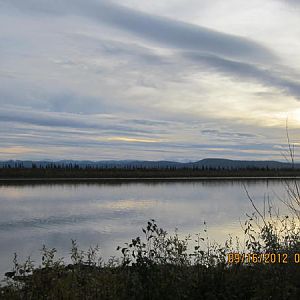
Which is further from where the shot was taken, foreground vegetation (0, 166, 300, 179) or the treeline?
Answer: the treeline

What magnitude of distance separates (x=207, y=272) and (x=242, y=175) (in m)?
56.5

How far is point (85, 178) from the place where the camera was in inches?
1907

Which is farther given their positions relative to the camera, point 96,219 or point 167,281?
point 96,219

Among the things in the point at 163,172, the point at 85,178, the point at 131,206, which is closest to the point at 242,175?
the point at 163,172

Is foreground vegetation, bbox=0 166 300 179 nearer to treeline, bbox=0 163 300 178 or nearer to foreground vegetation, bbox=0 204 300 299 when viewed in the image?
treeline, bbox=0 163 300 178
